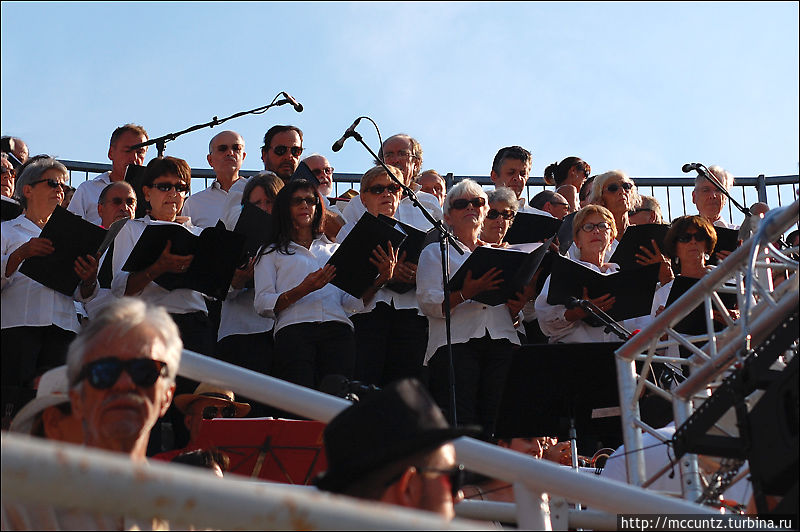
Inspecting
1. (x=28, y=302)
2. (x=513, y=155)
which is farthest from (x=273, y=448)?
(x=513, y=155)

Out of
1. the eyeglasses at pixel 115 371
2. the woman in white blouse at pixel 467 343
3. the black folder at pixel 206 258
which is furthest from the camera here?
the woman in white blouse at pixel 467 343

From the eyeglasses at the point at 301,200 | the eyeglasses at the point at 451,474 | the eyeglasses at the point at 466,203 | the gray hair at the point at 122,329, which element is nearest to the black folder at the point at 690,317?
the eyeglasses at the point at 466,203

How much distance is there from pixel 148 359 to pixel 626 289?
4932 mm

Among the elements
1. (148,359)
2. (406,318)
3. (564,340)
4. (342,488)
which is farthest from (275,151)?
(342,488)

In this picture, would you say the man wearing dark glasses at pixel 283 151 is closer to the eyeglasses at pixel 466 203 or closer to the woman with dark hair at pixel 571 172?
the eyeglasses at pixel 466 203

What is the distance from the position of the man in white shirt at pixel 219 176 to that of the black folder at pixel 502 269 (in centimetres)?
210

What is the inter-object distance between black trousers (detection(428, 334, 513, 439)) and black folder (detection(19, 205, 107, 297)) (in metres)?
2.32

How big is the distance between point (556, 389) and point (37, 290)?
118 inches

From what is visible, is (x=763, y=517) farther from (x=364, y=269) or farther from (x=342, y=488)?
(x=364, y=269)

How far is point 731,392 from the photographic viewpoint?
3.93 meters

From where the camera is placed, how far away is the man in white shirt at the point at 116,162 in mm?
8078

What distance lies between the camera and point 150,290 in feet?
22.9

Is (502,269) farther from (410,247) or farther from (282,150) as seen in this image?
(282,150)

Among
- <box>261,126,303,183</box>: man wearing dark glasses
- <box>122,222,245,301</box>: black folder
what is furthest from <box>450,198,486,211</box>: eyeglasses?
<box>122,222,245,301</box>: black folder
